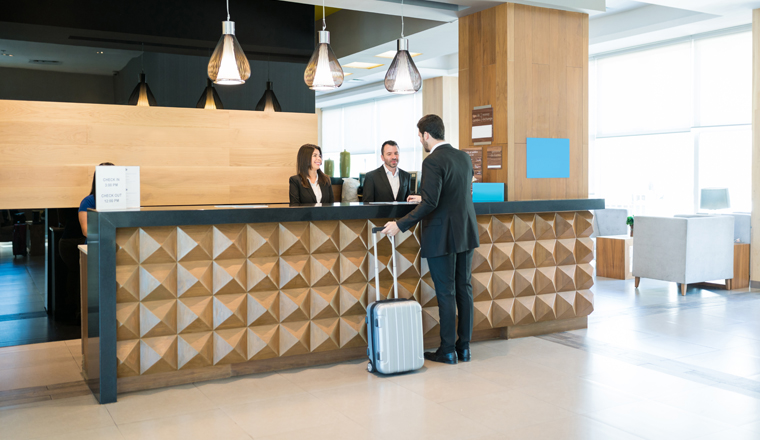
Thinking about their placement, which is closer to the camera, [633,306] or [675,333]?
[675,333]

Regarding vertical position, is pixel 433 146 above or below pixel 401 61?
below

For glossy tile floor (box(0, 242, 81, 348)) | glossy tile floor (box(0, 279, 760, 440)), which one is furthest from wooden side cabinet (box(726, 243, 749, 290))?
glossy tile floor (box(0, 242, 81, 348))

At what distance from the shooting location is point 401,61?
504cm

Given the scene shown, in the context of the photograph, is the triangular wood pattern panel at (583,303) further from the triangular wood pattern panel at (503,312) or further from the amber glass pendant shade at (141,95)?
the amber glass pendant shade at (141,95)

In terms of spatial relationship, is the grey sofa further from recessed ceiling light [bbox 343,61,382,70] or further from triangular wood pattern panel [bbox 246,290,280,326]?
triangular wood pattern panel [bbox 246,290,280,326]

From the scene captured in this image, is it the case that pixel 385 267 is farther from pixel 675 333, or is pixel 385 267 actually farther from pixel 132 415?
pixel 675 333

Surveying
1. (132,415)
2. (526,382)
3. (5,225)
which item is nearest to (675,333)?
(526,382)

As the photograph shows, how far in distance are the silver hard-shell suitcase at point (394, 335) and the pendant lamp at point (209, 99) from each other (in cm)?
291

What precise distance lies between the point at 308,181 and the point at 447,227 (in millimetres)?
1812

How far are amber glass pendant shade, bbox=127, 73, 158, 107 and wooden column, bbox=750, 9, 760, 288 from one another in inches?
276

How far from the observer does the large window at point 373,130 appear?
15.3 m

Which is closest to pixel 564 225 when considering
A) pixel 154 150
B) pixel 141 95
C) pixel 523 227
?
pixel 523 227

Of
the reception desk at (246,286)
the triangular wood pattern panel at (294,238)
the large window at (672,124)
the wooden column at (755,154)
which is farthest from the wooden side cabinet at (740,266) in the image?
the triangular wood pattern panel at (294,238)

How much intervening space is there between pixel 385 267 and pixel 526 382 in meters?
1.32
